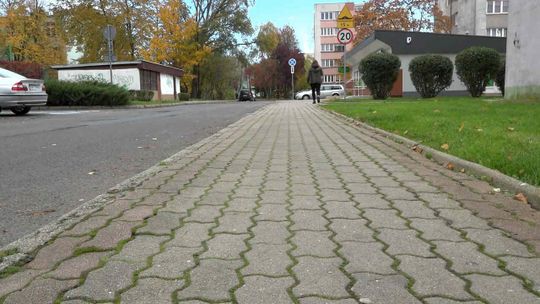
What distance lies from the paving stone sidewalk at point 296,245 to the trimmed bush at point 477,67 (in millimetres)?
17260

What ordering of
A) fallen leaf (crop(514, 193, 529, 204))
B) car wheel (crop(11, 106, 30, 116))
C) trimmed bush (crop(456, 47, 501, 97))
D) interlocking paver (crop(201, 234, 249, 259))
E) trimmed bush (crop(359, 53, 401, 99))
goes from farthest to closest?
trimmed bush (crop(359, 53, 401, 99)) → trimmed bush (crop(456, 47, 501, 97)) → car wheel (crop(11, 106, 30, 116)) → fallen leaf (crop(514, 193, 529, 204)) → interlocking paver (crop(201, 234, 249, 259))

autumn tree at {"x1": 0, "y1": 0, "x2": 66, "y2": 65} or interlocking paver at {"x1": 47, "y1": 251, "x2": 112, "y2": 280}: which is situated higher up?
autumn tree at {"x1": 0, "y1": 0, "x2": 66, "y2": 65}

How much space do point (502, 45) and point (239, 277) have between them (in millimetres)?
33873

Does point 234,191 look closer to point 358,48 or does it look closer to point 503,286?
point 503,286

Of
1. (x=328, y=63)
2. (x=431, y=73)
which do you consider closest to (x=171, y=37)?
(x=431, y=73)

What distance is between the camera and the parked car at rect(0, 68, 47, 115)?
1609 cm

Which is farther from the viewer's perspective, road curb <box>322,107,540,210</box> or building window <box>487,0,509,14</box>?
building window <box>487,0,509,14</box>

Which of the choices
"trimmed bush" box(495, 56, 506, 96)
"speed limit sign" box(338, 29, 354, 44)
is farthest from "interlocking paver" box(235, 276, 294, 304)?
"trimmed bush" box(495, 56, 506, 96)

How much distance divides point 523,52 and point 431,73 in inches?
211

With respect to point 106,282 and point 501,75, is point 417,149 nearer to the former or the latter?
point 106,282

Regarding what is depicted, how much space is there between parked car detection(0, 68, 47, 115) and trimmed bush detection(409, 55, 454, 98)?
14967 millimetres

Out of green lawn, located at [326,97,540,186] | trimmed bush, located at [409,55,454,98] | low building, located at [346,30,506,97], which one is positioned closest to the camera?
green lawn, located at [326,97,540,186]

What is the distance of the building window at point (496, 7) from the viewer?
156 ft

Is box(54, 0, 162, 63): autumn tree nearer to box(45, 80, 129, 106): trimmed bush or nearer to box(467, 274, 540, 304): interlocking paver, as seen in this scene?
box(45, 80, 129, 106): trimmed bush
